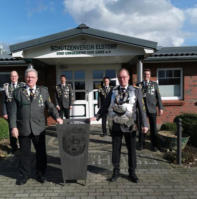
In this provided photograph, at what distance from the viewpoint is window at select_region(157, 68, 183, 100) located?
8961mm

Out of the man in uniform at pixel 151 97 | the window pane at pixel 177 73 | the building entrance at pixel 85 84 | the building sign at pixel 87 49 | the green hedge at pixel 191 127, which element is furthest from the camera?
the building entrance at pixel 85 84

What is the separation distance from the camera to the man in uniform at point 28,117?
11.9 ft

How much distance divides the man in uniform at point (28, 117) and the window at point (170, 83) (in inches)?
247

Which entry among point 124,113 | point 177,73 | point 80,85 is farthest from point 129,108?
point 177,73

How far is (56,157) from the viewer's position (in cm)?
521

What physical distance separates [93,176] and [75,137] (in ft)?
3.26

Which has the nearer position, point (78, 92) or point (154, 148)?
point (154, 148)

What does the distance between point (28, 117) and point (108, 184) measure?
179cm

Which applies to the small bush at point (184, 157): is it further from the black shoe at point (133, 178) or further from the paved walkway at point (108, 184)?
the black shoe at point (133, 178)

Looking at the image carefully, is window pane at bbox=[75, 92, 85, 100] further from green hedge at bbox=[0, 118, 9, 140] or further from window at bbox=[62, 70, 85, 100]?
green hedge at bbox=[0, 118, 9, 140]

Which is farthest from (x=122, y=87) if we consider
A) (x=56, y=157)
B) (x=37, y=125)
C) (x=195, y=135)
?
(x=195, y=135)

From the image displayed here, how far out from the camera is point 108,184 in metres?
3.77

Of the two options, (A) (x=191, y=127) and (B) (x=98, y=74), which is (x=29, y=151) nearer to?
(A) (x=191, y=127)

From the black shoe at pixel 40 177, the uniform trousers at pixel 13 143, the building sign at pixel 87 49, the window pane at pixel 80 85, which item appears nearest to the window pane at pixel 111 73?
the window pane at pixel 80 85
